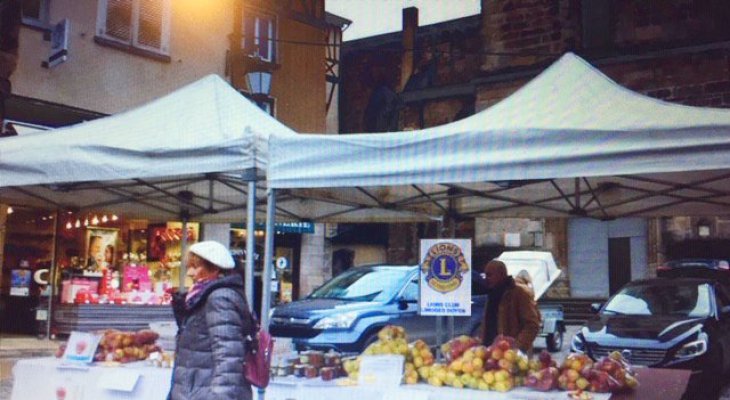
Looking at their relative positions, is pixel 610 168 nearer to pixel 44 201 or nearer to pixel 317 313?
pixel 44 201

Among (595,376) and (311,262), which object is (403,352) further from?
(311,262)

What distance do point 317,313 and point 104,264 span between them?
590 centimetres

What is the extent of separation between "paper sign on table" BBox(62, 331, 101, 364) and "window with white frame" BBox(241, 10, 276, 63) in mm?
13833

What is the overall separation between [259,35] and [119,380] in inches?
625

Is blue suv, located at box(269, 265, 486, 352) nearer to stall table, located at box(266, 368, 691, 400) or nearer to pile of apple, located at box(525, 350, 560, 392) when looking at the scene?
stall table, located at box(266, 368, 691, 400)

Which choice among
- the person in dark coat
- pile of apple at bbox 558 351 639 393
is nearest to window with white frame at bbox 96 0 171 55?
the person in dark coat

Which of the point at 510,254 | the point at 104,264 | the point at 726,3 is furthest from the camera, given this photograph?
the point at 510,254

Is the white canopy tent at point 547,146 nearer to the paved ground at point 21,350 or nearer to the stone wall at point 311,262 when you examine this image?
the paved ground at point 21,350

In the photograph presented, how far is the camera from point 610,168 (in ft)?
15.1

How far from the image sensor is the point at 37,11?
1430 cm

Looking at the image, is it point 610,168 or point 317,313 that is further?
point 317,313

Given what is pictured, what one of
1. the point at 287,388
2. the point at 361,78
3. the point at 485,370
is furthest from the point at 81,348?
the point at 361,78

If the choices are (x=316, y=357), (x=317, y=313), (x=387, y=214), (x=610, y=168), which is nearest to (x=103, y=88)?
(x=317, y=313)

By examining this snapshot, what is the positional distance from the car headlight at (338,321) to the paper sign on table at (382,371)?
5940mm
